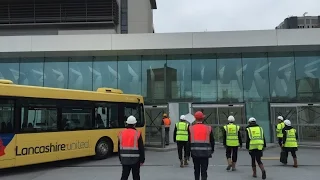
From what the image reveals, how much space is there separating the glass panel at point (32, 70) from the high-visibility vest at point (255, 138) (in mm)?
16131

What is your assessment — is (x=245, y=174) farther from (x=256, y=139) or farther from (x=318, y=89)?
(x=318, y=89)

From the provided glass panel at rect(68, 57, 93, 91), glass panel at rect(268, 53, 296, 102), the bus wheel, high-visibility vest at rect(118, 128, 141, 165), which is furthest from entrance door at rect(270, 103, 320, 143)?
high-visibility vest at rect(118, 128, 141, 165)

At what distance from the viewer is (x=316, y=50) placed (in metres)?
20.4

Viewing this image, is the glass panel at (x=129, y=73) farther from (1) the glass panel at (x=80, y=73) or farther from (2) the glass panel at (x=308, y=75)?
(2) the glass panel at (x=308, y=75)

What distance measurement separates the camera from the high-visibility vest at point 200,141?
739cm

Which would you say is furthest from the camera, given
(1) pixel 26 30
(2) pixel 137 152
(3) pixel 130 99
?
(1) pixel 26 30

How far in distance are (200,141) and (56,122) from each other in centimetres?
626

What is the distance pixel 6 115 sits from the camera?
10.1 meters

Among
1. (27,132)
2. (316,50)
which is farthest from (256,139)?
(316,50)

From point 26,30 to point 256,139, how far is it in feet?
71.7

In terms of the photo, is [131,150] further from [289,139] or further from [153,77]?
[153,77]

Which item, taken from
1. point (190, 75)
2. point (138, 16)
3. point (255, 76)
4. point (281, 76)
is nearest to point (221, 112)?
point (190, 75)

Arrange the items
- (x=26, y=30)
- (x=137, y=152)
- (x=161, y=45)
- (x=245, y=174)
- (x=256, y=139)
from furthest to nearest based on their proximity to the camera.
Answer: (x=26, y=30) < (x=161, y=45) < (x=245, y=174) < (x=256, y=139) < (x=137, y=152)

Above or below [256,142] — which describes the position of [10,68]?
above
